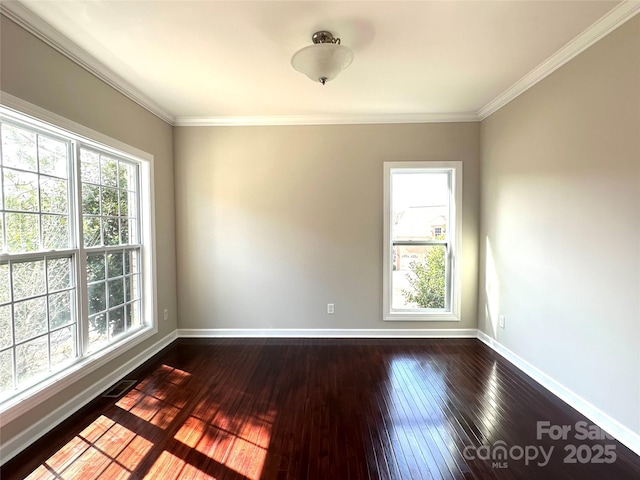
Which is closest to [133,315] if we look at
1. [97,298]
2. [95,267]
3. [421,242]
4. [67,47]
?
[97,298]

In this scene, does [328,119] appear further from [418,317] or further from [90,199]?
[418,317]

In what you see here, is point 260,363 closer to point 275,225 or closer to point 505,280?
point 275,225

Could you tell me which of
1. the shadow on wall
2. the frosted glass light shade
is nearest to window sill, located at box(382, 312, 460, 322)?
the shadow on wall

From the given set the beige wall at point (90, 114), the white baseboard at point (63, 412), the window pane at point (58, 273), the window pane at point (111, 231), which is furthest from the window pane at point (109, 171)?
the white baseboard at point (63, 412)

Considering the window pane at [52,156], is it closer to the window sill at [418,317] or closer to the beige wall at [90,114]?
the beige wall at [90,114]

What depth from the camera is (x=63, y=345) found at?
2.09m

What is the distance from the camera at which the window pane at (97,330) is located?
233cm

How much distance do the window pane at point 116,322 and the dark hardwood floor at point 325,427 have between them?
1.43 feet

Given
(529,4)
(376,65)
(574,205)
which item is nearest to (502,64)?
(529,4)

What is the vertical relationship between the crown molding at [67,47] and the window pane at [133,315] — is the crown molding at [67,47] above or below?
above

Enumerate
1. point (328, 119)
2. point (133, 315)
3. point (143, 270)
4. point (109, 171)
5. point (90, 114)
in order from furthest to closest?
1. point (328, 119)
2. point (143, 270)
3. point (133, 315)
4. point (109, 171)
5. point (90, 114)

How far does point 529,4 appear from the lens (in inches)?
66.8

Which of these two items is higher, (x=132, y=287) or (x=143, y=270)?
(x=143, y=270)

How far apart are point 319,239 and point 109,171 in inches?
88.1
